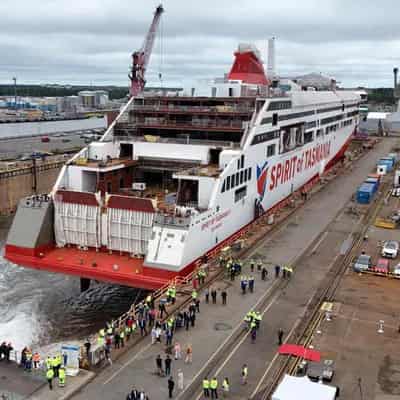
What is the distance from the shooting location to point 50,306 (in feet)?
102

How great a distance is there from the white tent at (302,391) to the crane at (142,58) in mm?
83493

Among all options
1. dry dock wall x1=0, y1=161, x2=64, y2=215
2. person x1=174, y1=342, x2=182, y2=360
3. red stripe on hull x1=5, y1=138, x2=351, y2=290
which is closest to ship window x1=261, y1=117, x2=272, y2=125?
red stripe on hull x1=5, y1=138, x2=351, y2=290

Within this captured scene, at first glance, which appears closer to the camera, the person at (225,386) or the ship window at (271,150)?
the person at (225,386)

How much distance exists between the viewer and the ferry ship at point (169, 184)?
2734 cm

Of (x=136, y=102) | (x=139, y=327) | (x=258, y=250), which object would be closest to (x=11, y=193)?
(x=136, y=102)

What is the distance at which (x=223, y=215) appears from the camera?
30.8 meters

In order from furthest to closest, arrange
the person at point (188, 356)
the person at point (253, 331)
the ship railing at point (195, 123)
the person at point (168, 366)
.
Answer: the ship railing at point (195, 123)
the person at point (253, 331)
the person at point (188, 356)
the person at point (168, 366)

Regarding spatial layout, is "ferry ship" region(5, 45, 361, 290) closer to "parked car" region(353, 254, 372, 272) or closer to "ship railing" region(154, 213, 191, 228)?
"ship railing" region(154, 213, 191, 228)

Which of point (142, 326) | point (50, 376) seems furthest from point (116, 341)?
point (50, 376)

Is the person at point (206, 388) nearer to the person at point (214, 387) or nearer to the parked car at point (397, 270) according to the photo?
the person at point (214, 387)

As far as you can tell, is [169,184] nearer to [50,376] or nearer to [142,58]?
[50,376]

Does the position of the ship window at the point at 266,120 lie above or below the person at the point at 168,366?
above

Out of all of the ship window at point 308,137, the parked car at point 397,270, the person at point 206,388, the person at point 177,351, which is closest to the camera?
the person at point 206,388

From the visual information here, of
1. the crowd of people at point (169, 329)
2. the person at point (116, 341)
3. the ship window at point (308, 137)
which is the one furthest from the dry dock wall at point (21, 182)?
the person at point (116, 341)
